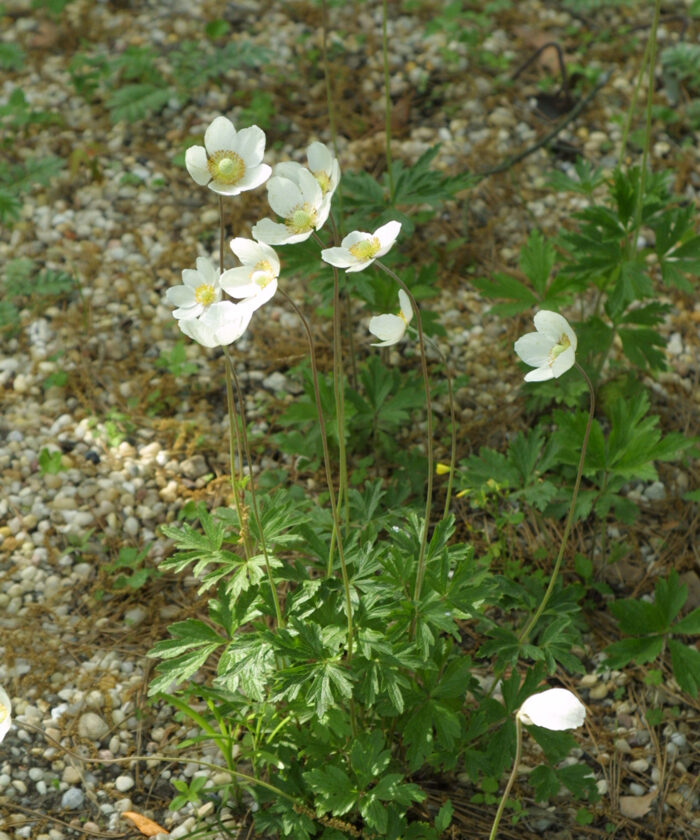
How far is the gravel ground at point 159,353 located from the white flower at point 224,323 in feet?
2.59

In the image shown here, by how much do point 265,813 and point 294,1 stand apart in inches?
141

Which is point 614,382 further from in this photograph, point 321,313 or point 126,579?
point 126,579

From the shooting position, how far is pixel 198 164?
1.93 metres

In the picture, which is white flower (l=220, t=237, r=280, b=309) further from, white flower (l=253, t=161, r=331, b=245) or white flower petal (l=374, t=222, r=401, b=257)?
white flower petal (l=374, t=222, r=401, b=257)

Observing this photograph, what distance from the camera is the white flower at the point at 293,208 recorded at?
5.98 feet

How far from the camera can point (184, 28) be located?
14.3 ft

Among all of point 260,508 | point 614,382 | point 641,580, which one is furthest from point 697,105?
point 260,508

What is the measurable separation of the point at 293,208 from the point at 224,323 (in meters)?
0.26

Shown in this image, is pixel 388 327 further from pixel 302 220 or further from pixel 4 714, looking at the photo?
pixel 4 714

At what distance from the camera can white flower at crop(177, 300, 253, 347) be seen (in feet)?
5.78

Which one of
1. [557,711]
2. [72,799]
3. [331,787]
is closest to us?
[557,711]

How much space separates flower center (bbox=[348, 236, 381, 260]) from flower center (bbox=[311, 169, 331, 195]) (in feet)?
0.78

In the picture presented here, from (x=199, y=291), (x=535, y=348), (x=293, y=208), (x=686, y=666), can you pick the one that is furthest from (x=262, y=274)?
(x=686, y=666)

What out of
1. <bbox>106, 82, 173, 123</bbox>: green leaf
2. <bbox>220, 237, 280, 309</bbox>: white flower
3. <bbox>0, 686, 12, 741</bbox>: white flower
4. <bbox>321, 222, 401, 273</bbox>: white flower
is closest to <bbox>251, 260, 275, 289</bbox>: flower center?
<bbox>220, 237, 280, 309</bbox>: white flower
